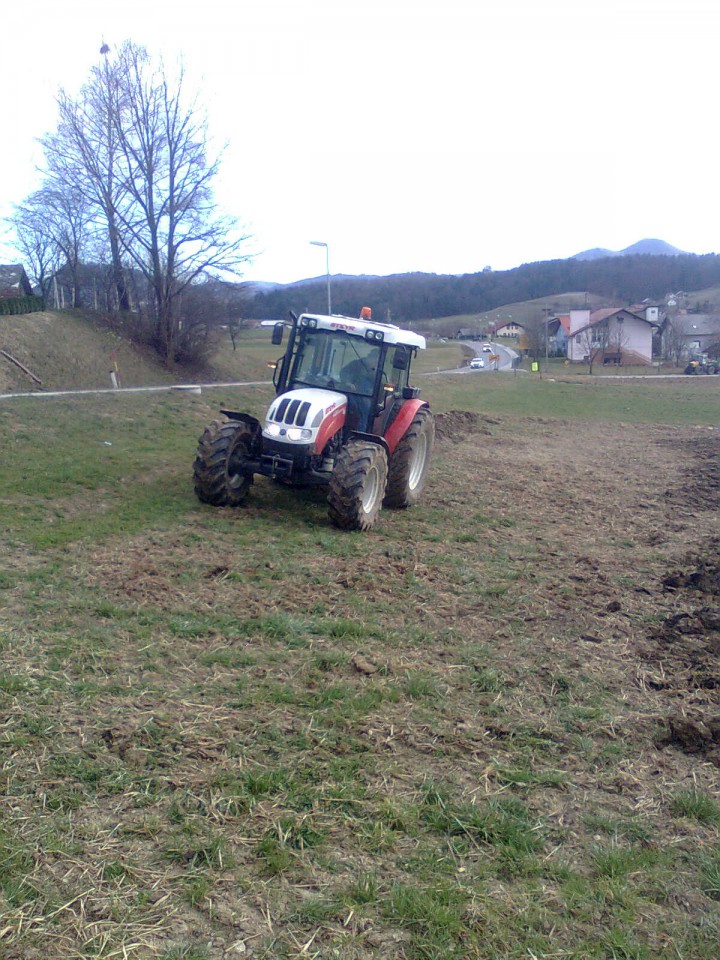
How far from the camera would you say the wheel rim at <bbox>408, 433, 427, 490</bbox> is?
38.6 feet

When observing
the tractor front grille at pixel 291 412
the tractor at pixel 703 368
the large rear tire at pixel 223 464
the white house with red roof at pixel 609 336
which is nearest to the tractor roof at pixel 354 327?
the tractor front grille at pixel 291 412

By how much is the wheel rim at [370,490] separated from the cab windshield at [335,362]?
3.97 ft

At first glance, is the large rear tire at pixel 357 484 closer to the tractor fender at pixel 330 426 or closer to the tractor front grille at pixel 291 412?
the tractor fender at pixel 330 426

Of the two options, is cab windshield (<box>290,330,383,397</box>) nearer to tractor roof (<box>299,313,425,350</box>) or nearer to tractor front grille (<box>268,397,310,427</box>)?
tractor roof (<box>299,313,425,350</box>)

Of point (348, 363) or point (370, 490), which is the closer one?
point (370, 490)

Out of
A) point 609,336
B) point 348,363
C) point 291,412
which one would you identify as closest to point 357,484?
point 291,412

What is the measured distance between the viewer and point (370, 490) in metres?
9.94

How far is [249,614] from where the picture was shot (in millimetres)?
6699

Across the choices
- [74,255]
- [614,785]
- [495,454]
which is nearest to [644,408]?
[495,454]

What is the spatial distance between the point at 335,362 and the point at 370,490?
6.08 feet

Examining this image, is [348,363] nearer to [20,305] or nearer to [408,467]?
[408,467]

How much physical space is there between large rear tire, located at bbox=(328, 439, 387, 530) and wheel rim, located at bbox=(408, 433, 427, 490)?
5.68 ft

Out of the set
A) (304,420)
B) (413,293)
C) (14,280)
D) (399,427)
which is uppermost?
(14,280)

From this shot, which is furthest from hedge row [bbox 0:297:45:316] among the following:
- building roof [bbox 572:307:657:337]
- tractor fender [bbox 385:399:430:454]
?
building roof [bbox 572:307:657:337]
